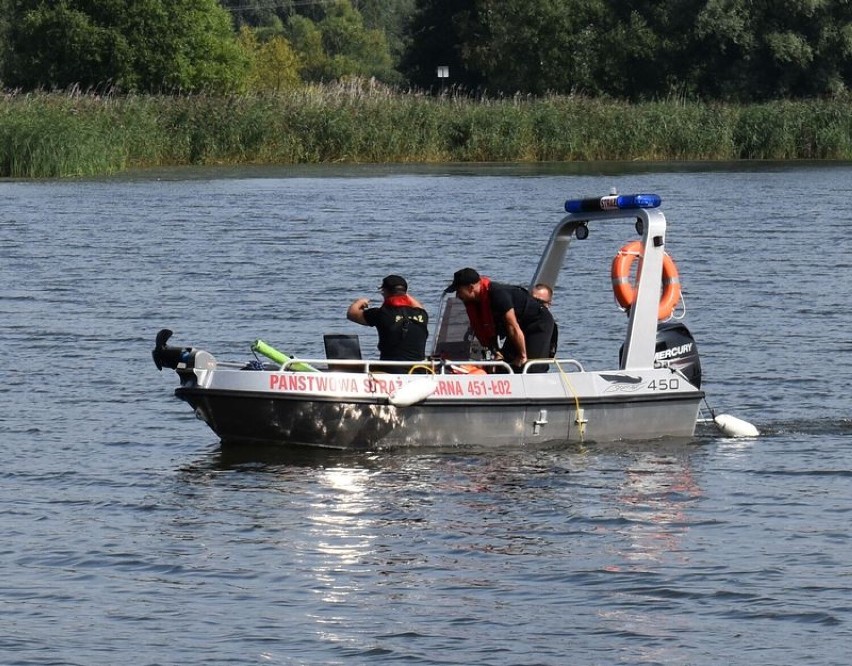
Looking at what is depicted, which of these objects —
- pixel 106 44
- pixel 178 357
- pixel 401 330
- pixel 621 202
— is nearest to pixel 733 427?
pixel 621 202

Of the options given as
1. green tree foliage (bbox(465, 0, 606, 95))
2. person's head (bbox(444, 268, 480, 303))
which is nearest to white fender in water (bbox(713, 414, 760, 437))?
person's head (bbox(444, 268, 480, 303))

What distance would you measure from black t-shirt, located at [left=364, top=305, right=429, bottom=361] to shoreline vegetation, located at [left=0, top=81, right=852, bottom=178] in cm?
3113

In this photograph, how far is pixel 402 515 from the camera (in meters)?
12.1

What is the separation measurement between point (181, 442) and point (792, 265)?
47.7ft

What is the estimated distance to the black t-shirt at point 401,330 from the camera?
46.9ft

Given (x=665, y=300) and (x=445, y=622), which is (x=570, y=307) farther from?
(x=445, y=622)

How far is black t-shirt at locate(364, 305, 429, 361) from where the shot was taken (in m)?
14.3

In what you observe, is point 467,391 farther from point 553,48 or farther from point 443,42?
point 443,42

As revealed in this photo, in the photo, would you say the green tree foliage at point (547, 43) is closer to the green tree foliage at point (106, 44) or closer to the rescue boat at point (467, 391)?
the green tree foliage at point (106, 44)

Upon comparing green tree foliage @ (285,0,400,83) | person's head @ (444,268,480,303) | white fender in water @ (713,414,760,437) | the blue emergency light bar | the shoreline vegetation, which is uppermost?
green tree foliage @ (285,0,400,83)

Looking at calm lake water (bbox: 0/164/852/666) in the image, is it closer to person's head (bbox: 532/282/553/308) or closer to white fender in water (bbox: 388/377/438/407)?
white fender in water (bbox: 388/377/438/407)

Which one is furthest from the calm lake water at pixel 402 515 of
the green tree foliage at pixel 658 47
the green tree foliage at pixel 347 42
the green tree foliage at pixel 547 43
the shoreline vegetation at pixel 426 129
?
the green tree foliage at pixel 347 42

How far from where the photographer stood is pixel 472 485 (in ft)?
42.5

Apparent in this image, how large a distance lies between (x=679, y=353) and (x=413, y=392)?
250 cm
